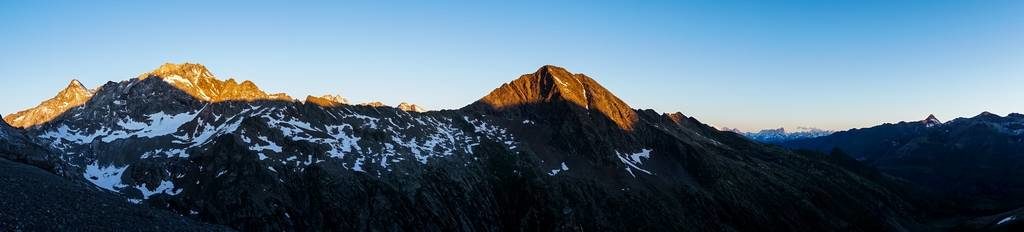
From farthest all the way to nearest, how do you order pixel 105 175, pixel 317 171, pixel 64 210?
pixel 317 171
pixel 105 175
pixel 64 210

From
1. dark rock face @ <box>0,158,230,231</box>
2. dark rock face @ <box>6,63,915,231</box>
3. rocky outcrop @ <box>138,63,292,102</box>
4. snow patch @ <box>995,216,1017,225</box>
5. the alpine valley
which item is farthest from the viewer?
rocky outcrop @ <box>138,63,292,102</box>

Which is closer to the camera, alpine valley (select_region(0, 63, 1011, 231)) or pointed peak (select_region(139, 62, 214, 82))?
alpine valley (select_region(0, 63, 1011, 231))

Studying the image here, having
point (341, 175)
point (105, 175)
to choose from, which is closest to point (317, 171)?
point (341, 175)

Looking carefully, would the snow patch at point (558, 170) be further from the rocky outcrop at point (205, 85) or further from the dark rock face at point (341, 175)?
the rocky outcrop at point (205, 85)

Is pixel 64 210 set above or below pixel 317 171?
below

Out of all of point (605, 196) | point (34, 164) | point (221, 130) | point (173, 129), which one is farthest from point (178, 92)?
point (605, 196)

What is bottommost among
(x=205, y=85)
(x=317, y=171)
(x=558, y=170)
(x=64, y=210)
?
(x=64, y=210)

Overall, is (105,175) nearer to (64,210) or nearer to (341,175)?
(341,175)

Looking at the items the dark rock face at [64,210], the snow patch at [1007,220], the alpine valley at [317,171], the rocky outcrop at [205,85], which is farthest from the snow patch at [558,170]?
the snow patch at [1007,220]

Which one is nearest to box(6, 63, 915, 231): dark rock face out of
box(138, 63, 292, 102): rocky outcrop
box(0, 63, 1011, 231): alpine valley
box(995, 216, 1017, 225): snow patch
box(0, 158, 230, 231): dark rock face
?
box(0, 63, 1011, 231): alpine valley

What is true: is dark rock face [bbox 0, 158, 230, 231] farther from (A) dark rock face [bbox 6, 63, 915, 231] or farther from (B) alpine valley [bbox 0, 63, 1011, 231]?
(A) dark rock face [bbox 6, 63, 915, 231]

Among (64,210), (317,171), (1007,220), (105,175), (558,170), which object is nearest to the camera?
(64,210)

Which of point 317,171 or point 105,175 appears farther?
point 317,171

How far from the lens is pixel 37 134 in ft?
508
